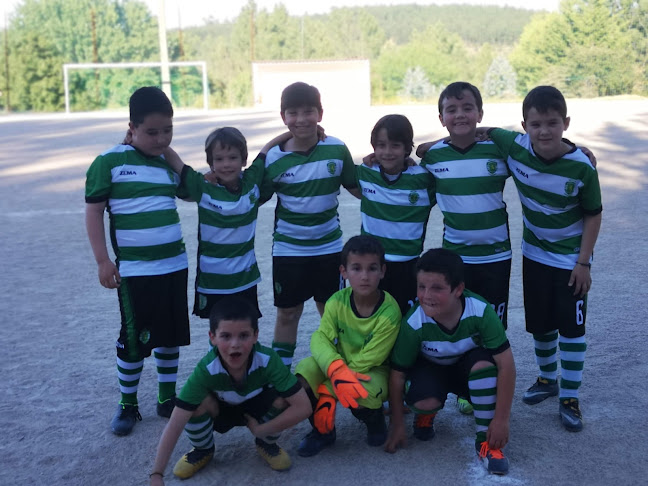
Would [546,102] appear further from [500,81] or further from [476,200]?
[500,81]

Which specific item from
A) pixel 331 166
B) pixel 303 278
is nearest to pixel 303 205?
pixel 331 166

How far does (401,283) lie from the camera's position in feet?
12.0

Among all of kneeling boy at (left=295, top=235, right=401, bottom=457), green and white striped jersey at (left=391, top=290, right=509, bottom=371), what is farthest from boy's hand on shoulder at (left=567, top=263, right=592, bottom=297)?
kneeling boy at (left=295, top=235, right=401, bottom=457)

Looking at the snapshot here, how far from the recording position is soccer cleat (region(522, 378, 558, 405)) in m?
3.66

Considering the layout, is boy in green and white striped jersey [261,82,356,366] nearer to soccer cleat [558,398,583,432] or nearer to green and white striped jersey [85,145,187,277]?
green and white striped jersey [85,145,187,277]

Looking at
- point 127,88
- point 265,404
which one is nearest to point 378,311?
point 265,404

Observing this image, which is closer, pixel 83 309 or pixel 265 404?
pixel 265 404

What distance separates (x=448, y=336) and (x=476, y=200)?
0.76 meters

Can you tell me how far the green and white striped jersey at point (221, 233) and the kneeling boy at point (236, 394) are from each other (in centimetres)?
54

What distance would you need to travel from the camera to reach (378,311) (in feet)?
10.9

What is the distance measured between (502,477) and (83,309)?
3.50 metres

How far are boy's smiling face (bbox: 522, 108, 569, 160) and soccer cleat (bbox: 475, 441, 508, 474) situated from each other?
136 centimetres

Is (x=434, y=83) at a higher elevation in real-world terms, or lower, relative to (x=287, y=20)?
lower

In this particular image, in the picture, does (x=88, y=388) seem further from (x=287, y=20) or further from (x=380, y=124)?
(x=287, y=20)
